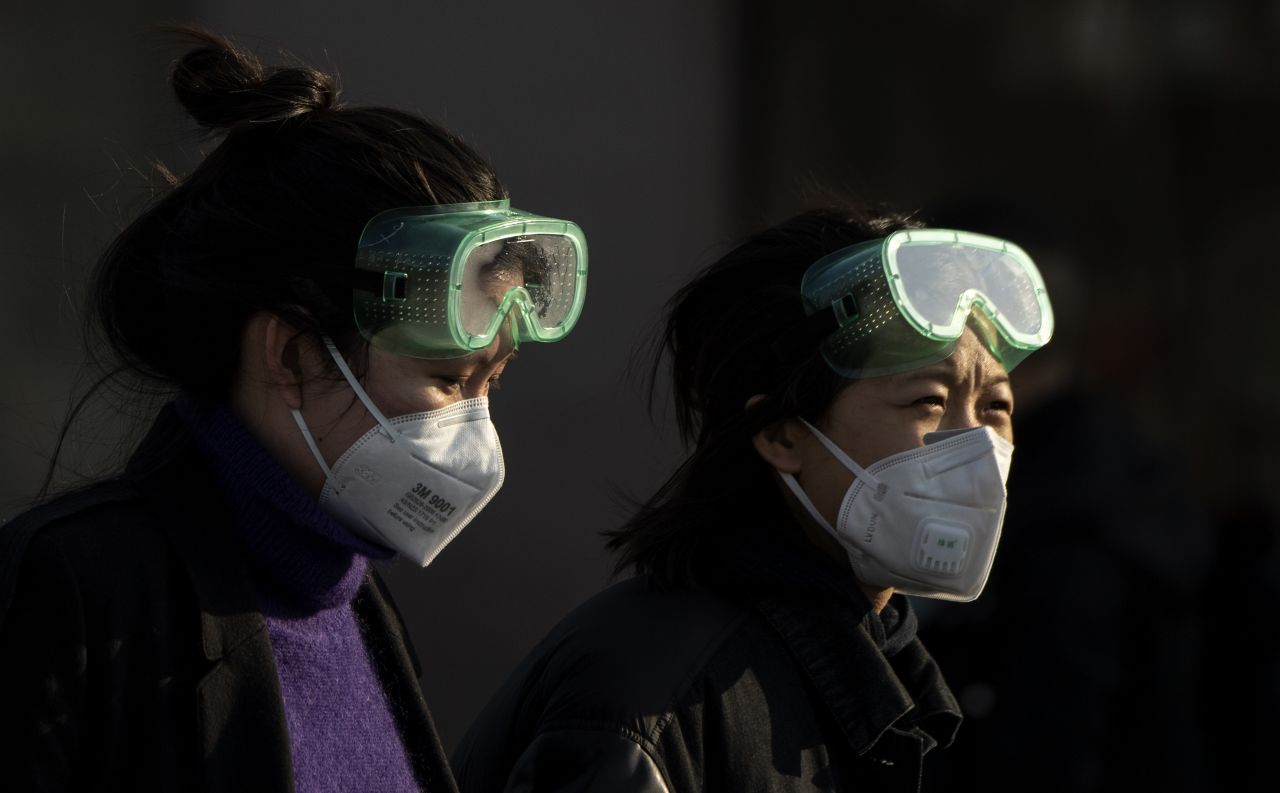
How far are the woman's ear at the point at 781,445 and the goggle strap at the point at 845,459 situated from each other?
33mm

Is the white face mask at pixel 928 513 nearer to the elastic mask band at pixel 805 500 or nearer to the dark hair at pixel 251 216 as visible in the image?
the elastic mask band at pixel 805 500

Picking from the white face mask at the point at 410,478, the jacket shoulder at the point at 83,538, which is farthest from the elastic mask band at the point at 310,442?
the jacket shoulder at the point at 83,538

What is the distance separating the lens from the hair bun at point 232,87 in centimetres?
247

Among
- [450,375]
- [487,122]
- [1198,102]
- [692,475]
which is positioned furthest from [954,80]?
[450,375]

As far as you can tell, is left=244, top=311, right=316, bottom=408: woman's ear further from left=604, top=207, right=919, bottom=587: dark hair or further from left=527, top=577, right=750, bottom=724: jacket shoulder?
left=604, top=207, right=919, bottom=587: dark hair

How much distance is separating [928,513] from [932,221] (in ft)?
8.67

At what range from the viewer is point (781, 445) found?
300 cm

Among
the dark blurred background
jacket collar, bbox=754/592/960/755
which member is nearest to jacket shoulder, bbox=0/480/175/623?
jacket collar, bbox=754/592/960/755

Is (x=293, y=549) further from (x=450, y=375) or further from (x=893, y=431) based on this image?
(x=893, y=431)

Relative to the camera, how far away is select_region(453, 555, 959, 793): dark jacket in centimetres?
259

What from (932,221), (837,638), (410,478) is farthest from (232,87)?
(932,221)

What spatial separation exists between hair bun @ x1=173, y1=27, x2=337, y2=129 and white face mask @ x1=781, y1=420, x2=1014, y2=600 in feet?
3.56

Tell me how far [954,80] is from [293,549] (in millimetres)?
4228

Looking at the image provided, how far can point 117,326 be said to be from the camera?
246 centimetres
